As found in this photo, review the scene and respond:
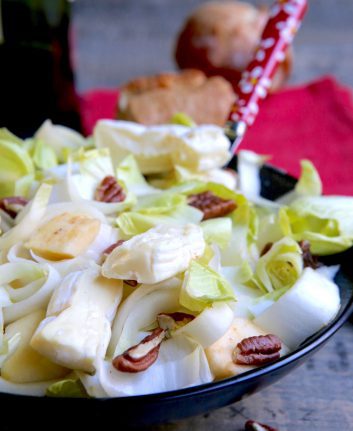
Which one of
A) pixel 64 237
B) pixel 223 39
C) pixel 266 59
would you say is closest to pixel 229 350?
pixel 64 237

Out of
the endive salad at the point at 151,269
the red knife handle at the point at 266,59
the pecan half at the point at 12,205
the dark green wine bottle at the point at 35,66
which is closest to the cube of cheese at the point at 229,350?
the endive salad at the point at 151,269

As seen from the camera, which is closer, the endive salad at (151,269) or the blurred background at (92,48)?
the endive salad at (151,269)

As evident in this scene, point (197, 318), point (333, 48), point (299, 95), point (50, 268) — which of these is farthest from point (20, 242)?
point (333, 48)

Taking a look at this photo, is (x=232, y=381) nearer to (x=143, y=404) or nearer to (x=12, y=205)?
(x=143, y=404)

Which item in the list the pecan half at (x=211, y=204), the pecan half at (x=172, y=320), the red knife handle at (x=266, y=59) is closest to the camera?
the pecan half at (x=172, y=320)

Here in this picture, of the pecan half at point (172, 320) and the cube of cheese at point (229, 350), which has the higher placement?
the pecan half at point (172, 320)

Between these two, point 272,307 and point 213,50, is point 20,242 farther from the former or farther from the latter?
point 213,50

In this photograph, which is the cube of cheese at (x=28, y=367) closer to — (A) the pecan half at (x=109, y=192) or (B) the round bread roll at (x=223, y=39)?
(A) the pecan half at (x=109, y=192)
